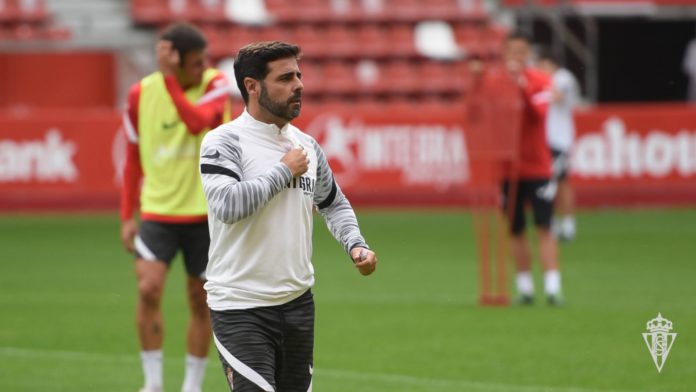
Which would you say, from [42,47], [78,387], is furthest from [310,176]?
[42,47]

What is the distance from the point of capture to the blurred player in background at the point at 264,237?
597cm

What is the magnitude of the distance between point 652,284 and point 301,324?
345 inches

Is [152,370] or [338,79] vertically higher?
[152,370]

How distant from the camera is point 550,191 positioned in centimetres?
1313

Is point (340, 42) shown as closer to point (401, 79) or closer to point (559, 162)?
point (401, 79)

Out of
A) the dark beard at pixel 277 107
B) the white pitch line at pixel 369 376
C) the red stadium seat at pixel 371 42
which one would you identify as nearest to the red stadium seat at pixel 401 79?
Result: the red stadium seat at pixel 371 42

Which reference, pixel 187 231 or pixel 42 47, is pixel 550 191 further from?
pixel 42 47

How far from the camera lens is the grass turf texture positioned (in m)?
9.51

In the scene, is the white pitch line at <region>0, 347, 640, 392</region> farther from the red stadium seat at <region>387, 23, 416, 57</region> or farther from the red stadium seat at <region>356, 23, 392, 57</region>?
the red stadium seat at <region>387, 23, 416, 57</region>

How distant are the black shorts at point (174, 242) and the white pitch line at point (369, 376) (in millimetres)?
1456

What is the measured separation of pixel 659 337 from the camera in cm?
1148

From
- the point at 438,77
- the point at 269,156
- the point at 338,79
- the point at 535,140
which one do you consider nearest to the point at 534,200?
the point at 535,140

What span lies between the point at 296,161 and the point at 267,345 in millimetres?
870

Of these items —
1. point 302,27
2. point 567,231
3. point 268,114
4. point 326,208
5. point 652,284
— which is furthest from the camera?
point 302,27
